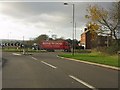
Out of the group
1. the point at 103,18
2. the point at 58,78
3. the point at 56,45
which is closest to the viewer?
the point at 58,78

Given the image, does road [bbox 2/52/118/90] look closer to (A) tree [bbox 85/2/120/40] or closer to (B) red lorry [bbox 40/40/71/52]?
(A) tree [bbox 85/2/120/40]

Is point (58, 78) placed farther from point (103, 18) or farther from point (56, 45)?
point (56, 45)

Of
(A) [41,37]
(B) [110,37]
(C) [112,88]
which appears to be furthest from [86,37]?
(C) [112,88]

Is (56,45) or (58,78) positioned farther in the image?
(56,45)

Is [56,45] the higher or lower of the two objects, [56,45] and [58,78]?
the higher

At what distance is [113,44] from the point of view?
5003cm

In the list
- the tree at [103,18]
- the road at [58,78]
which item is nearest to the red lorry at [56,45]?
the tree at [103,18]

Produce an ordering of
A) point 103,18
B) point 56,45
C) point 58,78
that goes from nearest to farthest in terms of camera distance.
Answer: point 58,78 < point 103,18 < point 56,45

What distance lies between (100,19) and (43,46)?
2077 inches

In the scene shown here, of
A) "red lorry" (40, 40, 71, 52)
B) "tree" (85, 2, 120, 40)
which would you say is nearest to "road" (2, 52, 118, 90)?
"tree" (85, 2, 120, 40)

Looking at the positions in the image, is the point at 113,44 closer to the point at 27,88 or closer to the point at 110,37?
the point at 110,37

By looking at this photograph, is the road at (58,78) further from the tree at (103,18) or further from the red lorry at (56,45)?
the red lorry at (56,45)

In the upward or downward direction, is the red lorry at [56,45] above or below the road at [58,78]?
above

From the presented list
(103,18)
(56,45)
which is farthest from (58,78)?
(56,45)
